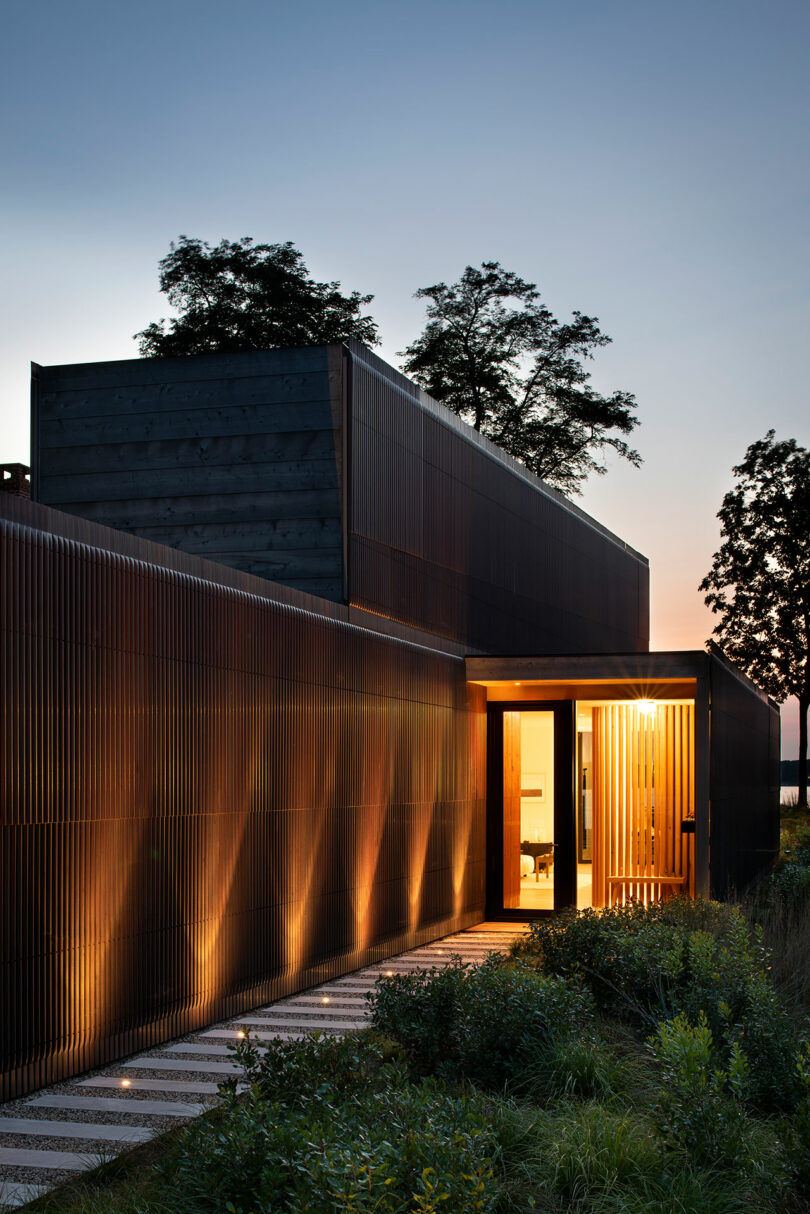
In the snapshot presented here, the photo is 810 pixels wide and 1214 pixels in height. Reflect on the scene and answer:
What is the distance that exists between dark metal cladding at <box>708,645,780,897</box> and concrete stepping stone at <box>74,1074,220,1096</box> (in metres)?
7.21

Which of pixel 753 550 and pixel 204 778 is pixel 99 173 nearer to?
pixel 204 778

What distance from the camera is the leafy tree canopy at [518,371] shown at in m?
A: 34.2

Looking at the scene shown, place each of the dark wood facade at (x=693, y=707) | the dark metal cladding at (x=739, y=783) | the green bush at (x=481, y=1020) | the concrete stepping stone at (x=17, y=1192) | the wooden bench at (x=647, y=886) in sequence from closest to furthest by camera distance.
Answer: the concrete stepping stone at (x=17, y=1192)
the green bush at (x=481, y=1020)
the dark wood facade at (x=693, y=707)
the dark metal cladding at (x=739, y=783)
the wooden bench at (x=647, y=886)

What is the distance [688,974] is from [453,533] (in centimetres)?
735

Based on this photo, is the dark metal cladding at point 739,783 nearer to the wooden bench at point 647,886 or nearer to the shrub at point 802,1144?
the wooden bench at point 647,886

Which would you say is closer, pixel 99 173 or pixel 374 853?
pixel 374 853

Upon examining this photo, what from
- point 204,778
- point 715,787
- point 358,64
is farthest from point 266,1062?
point 358,64

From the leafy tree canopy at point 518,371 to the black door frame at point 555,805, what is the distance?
2050 centimetres

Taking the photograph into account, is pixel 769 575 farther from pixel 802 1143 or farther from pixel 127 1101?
pixel 802 1143

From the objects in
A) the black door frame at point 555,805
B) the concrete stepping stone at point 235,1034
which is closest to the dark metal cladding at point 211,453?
the black door frame at point 555,805

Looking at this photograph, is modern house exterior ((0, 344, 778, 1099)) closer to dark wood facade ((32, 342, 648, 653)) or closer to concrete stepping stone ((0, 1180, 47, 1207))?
dark wood facade ((32, 342, 648, 653))

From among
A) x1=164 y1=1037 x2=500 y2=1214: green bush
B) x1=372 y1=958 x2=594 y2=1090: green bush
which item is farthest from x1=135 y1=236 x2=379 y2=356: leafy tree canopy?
x1=164 y1=1037 x2=500 y2=1214: green bush

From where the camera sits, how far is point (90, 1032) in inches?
267

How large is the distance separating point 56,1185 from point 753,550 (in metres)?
34.7
